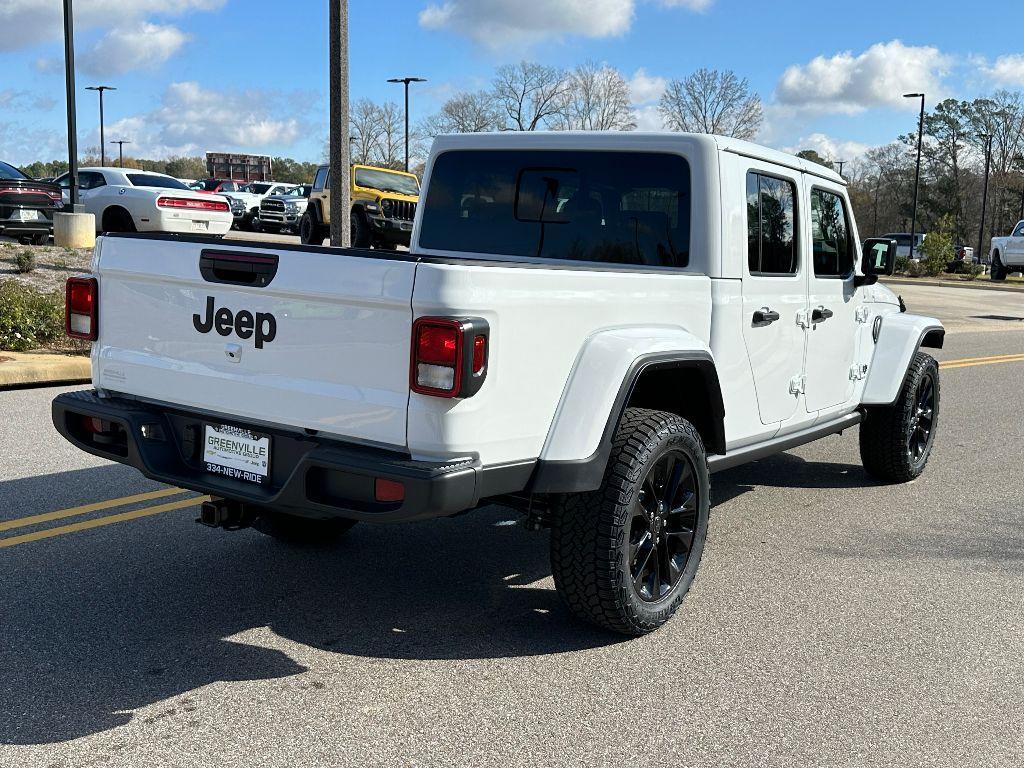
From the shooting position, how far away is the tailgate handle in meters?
3.55

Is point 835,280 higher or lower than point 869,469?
higher

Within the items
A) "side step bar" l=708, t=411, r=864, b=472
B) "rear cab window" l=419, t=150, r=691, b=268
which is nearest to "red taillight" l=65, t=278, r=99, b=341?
"rear cab window" l=419, t=150, r=691, b=268

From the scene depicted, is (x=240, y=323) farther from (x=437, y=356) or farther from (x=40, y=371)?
(x=40, y=371)

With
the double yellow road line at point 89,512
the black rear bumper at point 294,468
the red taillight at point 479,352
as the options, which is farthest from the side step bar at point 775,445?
the double yellow road line at point 89,512

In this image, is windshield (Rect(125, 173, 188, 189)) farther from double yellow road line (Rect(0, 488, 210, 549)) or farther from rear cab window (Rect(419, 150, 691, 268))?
rear cab window (Rect(419, 150, 691, 268))

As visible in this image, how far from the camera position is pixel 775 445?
514cm

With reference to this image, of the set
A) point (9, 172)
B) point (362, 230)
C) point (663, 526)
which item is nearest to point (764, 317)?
point (663, 526)

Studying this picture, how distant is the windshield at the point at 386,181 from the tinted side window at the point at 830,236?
16826 millimetres

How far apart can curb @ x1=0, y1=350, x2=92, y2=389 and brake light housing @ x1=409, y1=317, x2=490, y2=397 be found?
6.73 m

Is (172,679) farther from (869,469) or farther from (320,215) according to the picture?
(320,215)

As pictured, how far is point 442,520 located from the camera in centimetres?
547

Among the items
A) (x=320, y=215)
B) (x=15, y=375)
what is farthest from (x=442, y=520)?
(x=320, y=215)

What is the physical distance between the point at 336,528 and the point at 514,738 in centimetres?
204

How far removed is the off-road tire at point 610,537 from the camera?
147 inches
